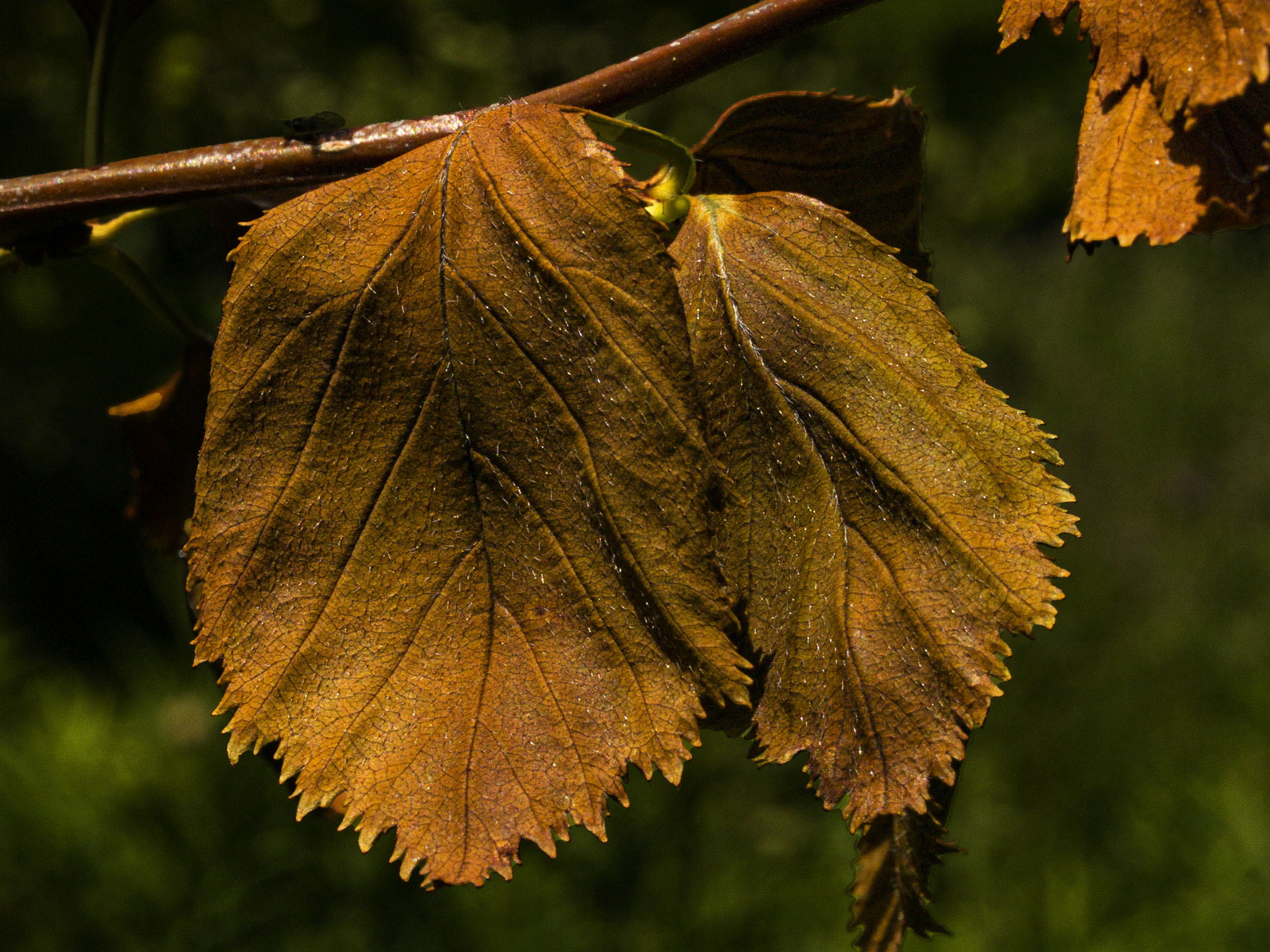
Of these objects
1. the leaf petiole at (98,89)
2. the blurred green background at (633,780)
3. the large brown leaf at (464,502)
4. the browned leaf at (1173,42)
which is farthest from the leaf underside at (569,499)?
the blurred green background at (633,780)

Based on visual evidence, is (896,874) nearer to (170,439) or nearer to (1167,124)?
(1167,124)

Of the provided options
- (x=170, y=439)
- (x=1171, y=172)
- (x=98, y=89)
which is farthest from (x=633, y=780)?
Answer: (x=1171, y=172)

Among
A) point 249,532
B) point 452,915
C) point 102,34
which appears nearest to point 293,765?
point 249,532

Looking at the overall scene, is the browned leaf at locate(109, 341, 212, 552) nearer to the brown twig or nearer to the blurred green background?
the brown twig

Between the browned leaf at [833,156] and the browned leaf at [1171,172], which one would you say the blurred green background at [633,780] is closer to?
the browned leaf at [833,156]

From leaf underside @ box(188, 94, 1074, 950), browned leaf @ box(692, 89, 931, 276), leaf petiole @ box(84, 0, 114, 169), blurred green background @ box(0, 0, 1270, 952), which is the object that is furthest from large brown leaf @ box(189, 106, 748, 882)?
blurred green background @ box(0, 0, 1270, 952)

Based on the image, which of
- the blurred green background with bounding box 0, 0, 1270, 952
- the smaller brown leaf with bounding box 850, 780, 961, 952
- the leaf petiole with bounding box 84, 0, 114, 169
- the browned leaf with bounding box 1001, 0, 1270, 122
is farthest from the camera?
the blurred green background with bounding box 0, 0, 1270, 952

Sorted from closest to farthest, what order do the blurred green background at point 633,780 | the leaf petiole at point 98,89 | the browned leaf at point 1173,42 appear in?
the browned leaf at point 1173,42, the leaf petiole at point 98,89, the blurred green background at point 633,780
